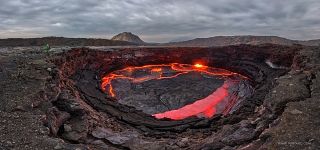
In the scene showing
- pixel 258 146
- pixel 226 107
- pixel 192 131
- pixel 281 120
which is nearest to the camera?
pixel 258 146

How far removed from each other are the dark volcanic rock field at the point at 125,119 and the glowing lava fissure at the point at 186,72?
106 inches

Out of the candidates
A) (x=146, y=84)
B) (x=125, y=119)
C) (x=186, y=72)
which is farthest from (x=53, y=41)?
(x=125, y=119)

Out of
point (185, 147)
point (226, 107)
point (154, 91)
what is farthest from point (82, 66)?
point (185, 147)

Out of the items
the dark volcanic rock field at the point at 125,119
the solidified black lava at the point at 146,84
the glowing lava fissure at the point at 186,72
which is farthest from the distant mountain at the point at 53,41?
the dark volcanic rock field at the point at 125,119

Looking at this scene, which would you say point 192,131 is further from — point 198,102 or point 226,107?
point 198,102

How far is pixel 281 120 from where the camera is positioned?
8.38m

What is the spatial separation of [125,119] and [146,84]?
8462 mm

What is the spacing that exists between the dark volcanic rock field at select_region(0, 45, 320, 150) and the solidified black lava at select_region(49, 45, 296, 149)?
0.14ft

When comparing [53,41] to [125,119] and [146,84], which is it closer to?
[146,84]

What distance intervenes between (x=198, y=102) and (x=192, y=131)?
6.78m

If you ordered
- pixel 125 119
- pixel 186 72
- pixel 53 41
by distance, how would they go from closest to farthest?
pixel 125 119
pixel 186 72
pixel 53 41

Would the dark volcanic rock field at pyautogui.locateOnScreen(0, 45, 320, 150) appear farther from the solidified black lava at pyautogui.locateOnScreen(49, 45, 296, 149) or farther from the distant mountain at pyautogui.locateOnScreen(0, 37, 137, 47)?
the distant mountain at pyautogui.locateOnScreen(0, 37, 137, 47)

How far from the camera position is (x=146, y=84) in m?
20.9

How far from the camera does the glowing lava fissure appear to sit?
16.2m
